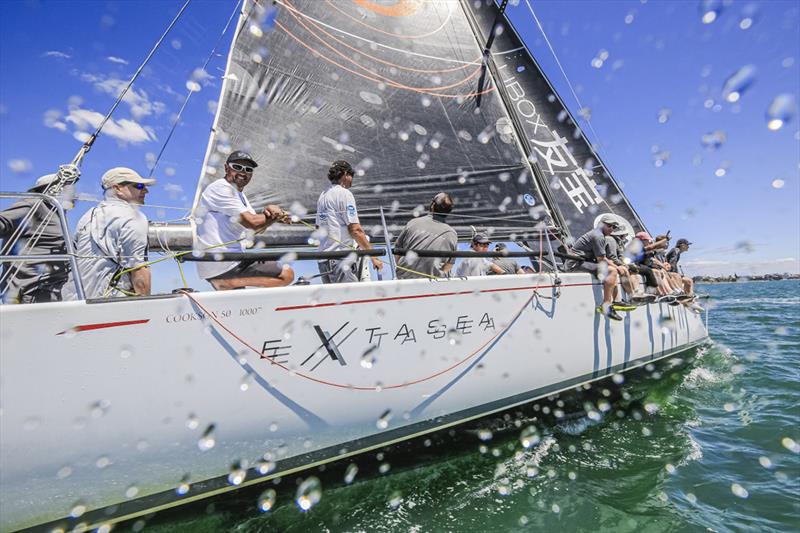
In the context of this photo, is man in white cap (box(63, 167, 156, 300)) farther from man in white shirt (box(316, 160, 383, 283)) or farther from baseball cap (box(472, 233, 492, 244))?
baseball cap (box(472, 233, 492, 244))

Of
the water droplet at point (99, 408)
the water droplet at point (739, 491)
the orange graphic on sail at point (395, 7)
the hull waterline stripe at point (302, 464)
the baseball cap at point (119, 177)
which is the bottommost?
the water droplet at point (739, 491)

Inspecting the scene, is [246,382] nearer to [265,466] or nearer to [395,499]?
[265,466]

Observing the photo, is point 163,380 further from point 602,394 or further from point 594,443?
point 602,394

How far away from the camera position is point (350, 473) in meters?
2.59

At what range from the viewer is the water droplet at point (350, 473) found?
253 cm

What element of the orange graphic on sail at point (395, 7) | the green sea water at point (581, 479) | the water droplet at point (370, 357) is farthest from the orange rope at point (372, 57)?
the green sea water at point (581, 479)

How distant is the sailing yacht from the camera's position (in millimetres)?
1709

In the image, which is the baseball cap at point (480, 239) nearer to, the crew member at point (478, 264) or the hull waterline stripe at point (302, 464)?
the crew member at point (478, 264)

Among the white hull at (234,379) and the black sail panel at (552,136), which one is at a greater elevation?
the black sail panel at (552,136)

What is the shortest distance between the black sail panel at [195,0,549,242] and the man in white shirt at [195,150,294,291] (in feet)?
4.46

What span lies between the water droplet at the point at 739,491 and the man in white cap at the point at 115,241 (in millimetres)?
3865

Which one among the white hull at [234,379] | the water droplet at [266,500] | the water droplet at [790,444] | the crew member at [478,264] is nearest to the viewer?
the white hull at [234,379]

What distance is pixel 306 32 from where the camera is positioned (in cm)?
502

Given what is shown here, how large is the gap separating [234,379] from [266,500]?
88cm
